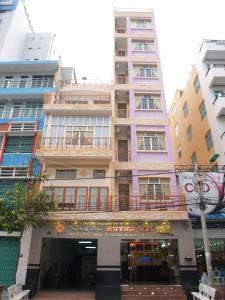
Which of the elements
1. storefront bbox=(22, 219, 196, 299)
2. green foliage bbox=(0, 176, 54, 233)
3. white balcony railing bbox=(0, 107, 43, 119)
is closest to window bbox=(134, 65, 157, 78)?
white balcony railing bbox=(0, 107, 43, 119)

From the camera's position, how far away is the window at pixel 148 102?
20.6 m

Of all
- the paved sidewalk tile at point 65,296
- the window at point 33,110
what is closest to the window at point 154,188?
the paved sidewalk tile at point 65,296

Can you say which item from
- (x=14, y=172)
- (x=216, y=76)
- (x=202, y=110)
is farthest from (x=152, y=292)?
(x=216, y=76)

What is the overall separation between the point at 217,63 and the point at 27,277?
876 inches

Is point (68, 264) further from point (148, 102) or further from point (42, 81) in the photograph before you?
point (42, 81)

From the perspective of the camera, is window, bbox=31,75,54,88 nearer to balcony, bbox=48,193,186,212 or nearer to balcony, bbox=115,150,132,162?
balcony, bbox=115,150,132,162

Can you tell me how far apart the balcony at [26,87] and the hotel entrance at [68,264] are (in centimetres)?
1120

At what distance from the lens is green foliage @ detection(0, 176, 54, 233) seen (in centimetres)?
1382

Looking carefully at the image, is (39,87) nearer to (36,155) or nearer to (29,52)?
(36,155)

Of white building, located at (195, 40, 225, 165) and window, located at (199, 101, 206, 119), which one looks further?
window, located at (199, 101, 206, 119)

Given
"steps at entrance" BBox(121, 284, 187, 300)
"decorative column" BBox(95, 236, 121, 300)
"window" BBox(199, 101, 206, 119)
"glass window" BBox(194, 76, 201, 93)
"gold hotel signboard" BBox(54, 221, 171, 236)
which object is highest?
"glass window" BBox(194, 76, 201, 93)

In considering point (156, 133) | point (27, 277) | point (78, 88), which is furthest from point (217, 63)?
point (27, 277)

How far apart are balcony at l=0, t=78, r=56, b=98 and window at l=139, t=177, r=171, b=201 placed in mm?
10168

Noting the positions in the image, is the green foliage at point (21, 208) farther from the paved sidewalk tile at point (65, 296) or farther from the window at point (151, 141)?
the window at point (151, 141)
